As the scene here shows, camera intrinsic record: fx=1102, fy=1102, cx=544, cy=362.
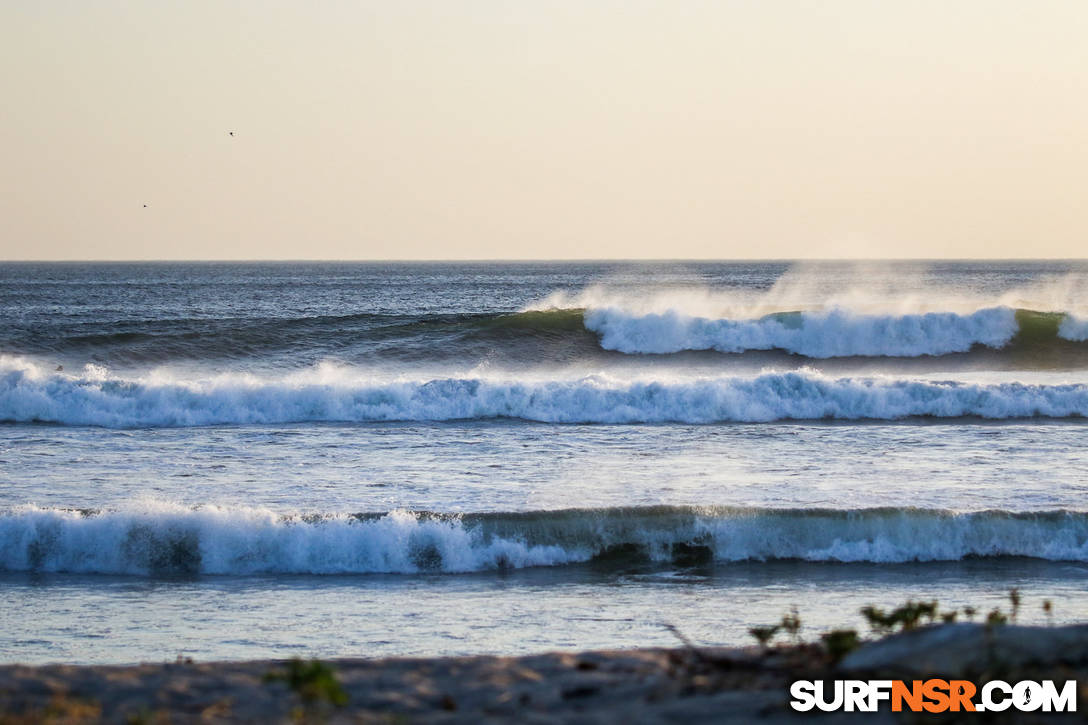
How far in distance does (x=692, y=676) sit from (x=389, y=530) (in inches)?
215

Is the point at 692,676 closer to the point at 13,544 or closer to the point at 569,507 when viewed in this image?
the point at 569,507

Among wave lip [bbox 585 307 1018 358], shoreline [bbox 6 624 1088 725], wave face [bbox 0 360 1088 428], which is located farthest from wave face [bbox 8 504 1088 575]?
wave lip [bbox 585 307 1018 358]

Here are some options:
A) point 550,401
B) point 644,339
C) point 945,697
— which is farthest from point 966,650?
point 644,339

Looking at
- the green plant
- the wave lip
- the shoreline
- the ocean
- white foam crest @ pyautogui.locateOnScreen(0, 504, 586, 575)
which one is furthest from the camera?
the wave lip

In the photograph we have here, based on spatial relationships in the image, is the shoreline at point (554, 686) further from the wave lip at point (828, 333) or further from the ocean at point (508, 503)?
the wave lip at point (828, 333)

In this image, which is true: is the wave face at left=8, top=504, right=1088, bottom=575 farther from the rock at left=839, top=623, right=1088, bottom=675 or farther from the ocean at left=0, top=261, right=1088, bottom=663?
the rock at left=839, top=623, right=1088, bottom=675

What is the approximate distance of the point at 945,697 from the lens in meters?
4.22

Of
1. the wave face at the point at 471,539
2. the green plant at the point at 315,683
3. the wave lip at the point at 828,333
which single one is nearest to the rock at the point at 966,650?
the green plant at the point at 315,683

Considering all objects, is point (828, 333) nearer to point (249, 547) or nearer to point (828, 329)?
point (828, 329)

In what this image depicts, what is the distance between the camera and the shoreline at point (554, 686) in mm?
4332

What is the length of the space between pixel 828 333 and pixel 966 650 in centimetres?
2428

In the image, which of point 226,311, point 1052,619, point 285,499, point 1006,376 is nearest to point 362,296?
point 226,311

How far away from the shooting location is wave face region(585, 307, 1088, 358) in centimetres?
2761

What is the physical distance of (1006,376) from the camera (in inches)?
928
